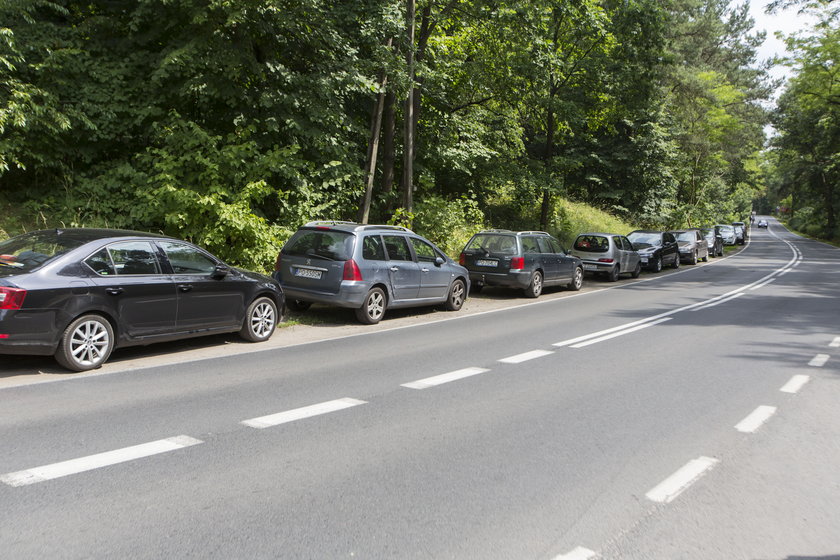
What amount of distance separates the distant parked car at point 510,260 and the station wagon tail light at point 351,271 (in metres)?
5.78

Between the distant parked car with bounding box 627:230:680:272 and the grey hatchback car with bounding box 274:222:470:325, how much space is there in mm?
15582

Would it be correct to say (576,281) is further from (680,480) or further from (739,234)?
(739,234)

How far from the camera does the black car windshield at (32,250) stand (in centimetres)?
651

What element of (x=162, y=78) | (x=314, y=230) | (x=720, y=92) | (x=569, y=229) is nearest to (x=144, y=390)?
(x=314, y=230)

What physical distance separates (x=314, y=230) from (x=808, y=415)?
25.9 ft

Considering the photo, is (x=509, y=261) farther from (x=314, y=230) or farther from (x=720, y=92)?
(x=720, y=92)

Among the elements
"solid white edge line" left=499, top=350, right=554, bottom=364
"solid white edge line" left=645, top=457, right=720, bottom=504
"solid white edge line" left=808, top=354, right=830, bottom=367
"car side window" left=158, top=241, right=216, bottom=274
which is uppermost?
"car side window" left=158, top=241, right=216, bottom=274

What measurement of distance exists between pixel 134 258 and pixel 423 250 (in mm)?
6143

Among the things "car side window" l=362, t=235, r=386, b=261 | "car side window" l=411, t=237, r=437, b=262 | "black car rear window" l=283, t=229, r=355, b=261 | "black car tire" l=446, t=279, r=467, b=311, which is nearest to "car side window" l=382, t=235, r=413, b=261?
"car side window" l=362, t=235, r=386, b=261

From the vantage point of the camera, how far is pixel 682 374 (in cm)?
735

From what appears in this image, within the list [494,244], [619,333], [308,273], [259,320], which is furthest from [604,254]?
[259,320]

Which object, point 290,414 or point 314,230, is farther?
point 314,230

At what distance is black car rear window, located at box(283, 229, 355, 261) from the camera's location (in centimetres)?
1052

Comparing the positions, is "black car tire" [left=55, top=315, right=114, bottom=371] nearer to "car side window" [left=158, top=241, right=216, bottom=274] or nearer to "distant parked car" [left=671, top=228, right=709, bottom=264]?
"car side window" [left=158, top=241, right=216, bottom=274]
